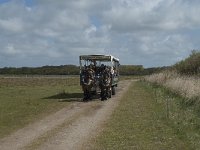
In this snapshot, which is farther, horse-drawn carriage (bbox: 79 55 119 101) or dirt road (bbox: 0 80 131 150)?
horse-drawn carriage (bbox: 79 55 119 101)

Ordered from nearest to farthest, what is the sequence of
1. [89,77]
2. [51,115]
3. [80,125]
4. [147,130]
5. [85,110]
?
[147,130]
[80,125]
[51,115]
[85,110]
[89,77]

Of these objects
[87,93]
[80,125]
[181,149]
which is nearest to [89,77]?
[87,93]

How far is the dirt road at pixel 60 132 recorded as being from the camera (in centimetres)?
1349

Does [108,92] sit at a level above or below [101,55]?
below

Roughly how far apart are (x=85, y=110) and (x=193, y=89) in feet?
23.5

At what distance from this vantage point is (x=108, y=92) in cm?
3241

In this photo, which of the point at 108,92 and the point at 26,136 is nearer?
the point at 26,136

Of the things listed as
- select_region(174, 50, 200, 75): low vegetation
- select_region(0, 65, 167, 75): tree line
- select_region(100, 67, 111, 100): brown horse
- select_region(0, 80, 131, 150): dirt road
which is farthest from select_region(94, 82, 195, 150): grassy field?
select_region(0, 65, 167, 75): tree line

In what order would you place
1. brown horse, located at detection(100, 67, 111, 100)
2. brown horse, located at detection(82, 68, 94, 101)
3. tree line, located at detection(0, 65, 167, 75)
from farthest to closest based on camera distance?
1. tree line, located at detection(0, 65, 167, 75)
2. brown horse, located at detection(100, 67, 111, 100)
3. brown horse, located at detection(82, 68, 94, 101)

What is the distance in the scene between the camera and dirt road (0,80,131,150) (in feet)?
44.3

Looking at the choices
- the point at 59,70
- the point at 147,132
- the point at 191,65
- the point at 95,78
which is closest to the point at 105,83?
the point at 95,78

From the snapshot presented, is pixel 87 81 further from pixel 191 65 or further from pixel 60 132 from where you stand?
pixel 191 65

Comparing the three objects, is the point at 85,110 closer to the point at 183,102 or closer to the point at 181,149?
the point at 183,102

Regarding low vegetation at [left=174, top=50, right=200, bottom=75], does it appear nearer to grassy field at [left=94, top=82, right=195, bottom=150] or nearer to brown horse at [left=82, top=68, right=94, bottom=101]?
brown horse at [left=82, top=68, right=94, bottom=101]
